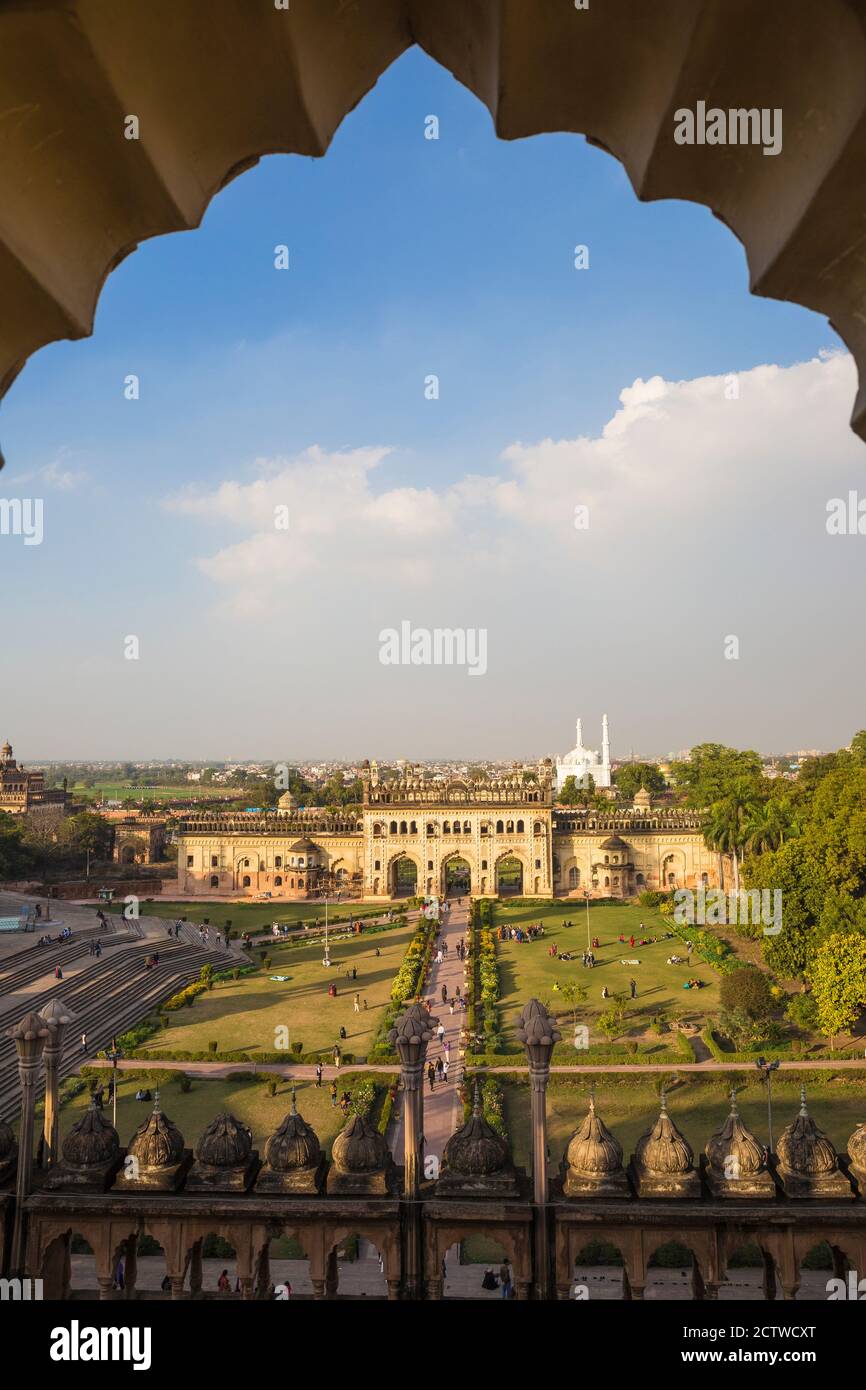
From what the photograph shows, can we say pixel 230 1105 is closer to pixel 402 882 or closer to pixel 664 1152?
pixel 664 1152

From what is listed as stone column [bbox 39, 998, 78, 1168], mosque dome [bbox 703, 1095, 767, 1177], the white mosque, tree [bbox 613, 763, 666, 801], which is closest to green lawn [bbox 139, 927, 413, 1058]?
stone column [bbox 39, 998, 78, 1168]

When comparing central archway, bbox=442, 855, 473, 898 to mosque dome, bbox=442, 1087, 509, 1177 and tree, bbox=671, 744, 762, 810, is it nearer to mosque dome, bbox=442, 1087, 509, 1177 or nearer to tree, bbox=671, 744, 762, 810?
tree, bbox=671, 744, 762, 810

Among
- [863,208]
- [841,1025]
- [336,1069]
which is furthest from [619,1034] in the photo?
[863,208]

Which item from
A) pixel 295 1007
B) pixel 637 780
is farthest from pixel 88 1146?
pixel 637 780

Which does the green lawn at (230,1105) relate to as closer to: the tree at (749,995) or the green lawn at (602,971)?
the green lawn at (602,971)

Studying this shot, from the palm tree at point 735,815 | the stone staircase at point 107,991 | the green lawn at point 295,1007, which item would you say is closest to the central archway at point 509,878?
the palm tree at point 735,815

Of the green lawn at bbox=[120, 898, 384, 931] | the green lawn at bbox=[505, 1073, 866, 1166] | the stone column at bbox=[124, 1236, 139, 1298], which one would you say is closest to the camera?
the stone column at bbox=[124, 1236, 139, 1298]
